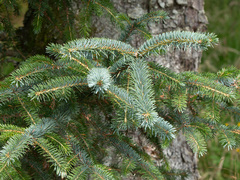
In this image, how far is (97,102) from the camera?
1021 mm

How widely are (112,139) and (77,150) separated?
0.20 meters

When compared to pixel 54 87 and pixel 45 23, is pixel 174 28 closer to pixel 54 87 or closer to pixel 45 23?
pixel 45 23

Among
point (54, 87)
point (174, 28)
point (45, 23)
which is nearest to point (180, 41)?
point (54, 87)

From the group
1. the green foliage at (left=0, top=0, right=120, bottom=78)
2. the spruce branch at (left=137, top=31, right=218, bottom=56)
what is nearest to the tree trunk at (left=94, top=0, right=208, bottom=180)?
the green foliage at (left=0, top=0, right=120, bottom=78)

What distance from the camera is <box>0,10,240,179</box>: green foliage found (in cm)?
66

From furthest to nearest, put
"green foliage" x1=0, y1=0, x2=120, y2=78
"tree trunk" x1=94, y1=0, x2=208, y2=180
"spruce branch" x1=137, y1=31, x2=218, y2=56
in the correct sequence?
"tree trunk" x1=94, y1=0, x2=208, y2=180 < "green foliage" x1=0, y1=0, x2=120, y2=78 < "spruce branch" x1=137, y1=31, x2=218, y2=56

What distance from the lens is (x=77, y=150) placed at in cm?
83

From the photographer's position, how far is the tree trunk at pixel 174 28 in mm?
1378

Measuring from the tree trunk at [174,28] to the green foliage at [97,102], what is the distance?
1.37 ft

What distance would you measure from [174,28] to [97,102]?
0.76m

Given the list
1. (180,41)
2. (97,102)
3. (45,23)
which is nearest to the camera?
(180,41)

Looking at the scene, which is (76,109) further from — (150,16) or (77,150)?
(150,16)

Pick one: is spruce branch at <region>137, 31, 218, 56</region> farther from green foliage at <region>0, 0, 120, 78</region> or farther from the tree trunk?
the tree trunk

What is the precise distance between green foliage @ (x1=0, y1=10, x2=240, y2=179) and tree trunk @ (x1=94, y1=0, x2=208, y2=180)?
0.42 m
